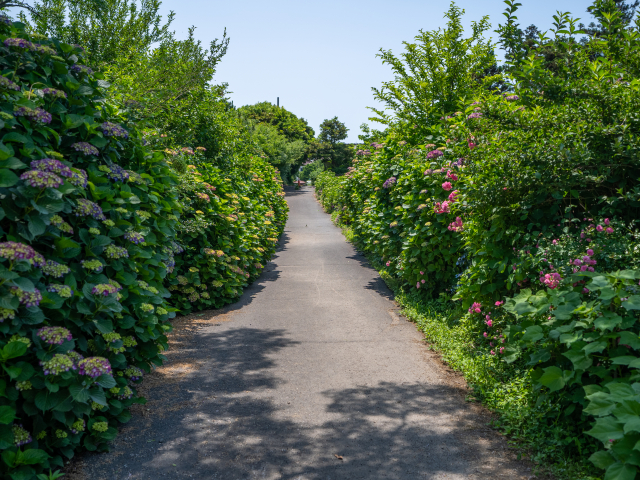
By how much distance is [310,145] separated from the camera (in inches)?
2101

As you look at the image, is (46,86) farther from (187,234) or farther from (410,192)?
(410,192)

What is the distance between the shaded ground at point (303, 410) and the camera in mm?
3283

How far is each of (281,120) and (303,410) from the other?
180 feet

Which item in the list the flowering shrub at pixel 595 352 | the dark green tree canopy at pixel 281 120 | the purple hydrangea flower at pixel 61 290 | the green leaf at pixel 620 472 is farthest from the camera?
the dark green tree canopy at pixel 281 120

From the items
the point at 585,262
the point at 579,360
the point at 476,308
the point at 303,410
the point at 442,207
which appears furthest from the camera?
the point at 442,207

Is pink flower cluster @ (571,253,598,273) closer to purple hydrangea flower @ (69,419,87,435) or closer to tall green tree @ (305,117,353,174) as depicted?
purple hydrangea flower @ (69,419,87,435)

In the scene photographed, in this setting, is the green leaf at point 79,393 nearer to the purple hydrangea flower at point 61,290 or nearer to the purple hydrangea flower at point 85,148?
the purple hydrangea flower at point 61,290

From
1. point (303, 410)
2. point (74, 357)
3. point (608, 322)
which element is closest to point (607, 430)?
point (608, 322)

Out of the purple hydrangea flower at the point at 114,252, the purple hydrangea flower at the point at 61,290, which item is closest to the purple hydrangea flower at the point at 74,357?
the purple hydrangea flower at the point at 61,290

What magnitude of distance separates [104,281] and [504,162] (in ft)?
11.8

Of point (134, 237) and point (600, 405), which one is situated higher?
point (134, 237)

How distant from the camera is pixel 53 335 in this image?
8.95 feet

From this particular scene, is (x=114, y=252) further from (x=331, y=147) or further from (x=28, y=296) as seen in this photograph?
(x=331, y=147)

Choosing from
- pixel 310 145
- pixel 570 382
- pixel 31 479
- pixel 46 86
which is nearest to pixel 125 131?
pixel 46 86
